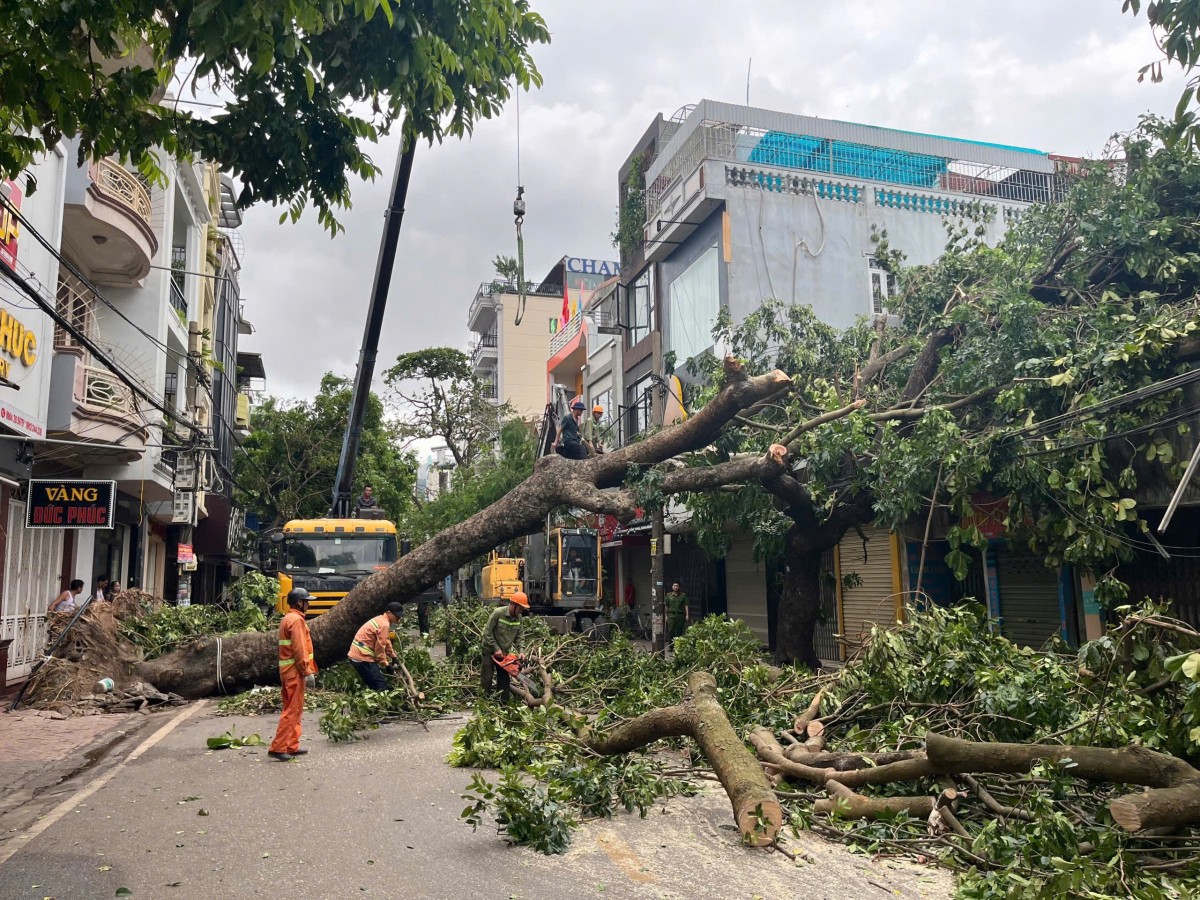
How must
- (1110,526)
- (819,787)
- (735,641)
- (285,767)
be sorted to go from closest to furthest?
1. (819,787)
2. (285,767)
3. (1110,526)
4. (735,641)

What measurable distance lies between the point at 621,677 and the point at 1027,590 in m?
6.24

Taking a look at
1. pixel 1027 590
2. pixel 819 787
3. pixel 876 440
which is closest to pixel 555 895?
pixel 819 787

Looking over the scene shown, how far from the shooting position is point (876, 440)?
1329cm

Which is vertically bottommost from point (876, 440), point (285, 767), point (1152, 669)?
point (285, 767)

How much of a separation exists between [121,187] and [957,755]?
1607 centimetres

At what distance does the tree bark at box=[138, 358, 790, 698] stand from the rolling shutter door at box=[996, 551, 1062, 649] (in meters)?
4.64

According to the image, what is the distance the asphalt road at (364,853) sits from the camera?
→ 16.1 feet

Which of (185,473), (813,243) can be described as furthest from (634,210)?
(185,473)

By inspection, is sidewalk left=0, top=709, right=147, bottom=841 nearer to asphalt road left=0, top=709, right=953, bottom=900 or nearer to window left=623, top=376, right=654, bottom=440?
asphalt road left=0, top=709, right=953, bottom=900

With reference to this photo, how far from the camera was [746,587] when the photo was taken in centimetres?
2227

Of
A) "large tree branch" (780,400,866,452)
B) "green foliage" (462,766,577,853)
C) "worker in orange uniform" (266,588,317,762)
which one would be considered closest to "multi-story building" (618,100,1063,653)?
"large tree branch" (780,400,866,452)

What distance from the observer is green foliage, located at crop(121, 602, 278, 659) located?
13.8m

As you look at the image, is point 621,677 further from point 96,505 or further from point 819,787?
point 96,505

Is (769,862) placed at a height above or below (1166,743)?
below
